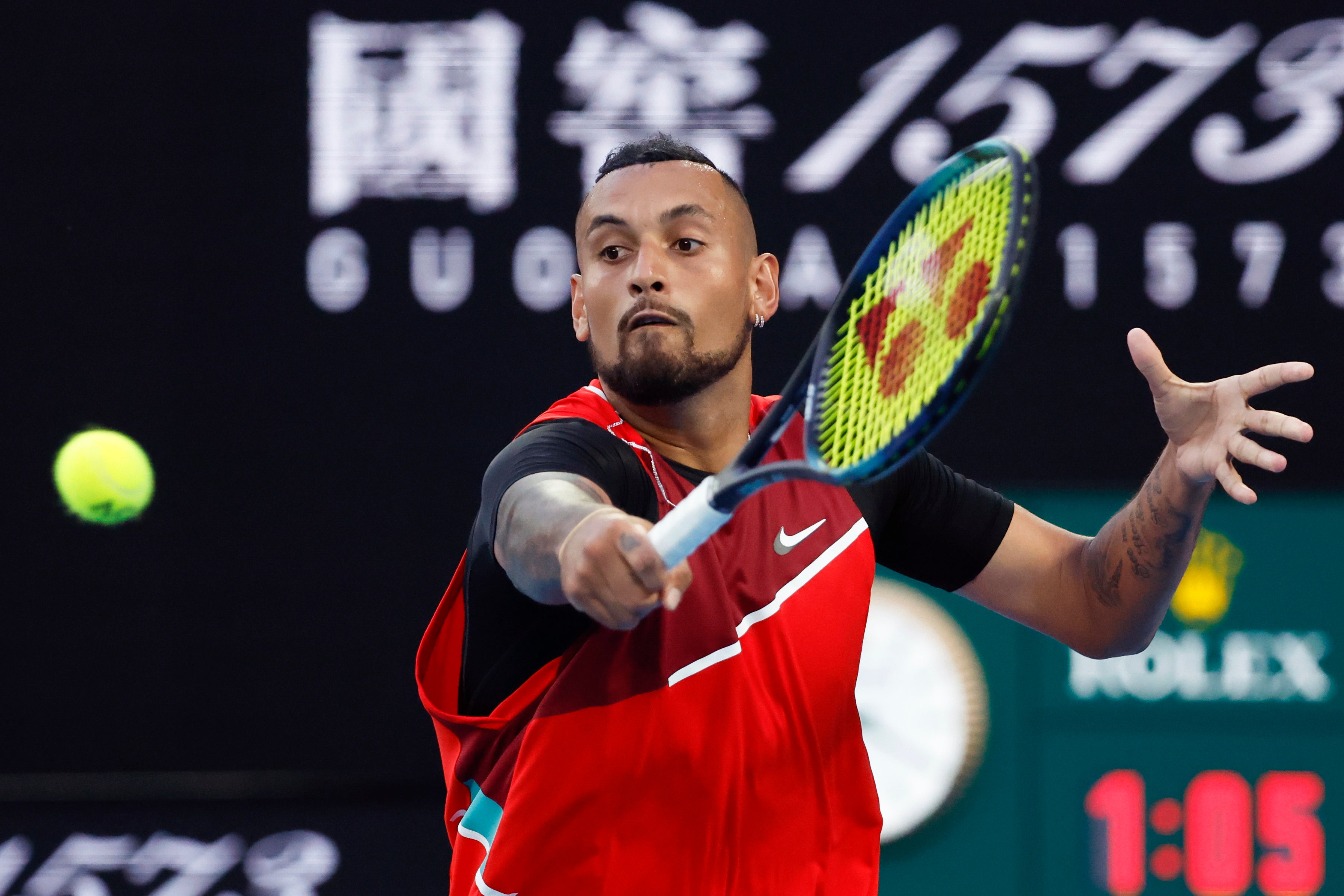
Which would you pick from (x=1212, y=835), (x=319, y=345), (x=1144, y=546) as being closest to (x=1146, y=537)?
(x=1144, y=546)

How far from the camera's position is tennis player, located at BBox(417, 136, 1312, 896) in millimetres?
1532

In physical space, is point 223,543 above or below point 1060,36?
below

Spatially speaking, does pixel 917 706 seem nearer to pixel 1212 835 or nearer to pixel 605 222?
pixel 1212 835

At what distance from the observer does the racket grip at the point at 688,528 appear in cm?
127

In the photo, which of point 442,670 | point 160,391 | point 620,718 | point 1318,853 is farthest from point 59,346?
point 1318,853

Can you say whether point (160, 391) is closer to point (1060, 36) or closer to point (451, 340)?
point (451, 340)

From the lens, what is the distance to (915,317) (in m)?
1.54

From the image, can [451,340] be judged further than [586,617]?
Yes

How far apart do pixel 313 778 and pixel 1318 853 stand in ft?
7.14

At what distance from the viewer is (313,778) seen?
3.22 m

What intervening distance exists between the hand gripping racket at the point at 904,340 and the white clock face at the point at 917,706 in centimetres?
165

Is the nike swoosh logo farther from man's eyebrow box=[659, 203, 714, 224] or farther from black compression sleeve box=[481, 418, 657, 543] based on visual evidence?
man's eyebrow box=[659, 203, 714, 224]

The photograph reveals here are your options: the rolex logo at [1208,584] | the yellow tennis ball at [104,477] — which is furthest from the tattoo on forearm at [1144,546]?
the yellow tennis ball at [104,477]

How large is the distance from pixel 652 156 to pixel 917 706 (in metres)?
1.73
